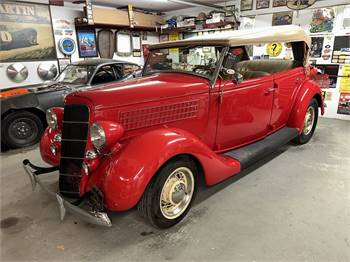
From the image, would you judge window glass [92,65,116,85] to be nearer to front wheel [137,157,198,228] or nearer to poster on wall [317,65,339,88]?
front wheel [137,157,198,228]

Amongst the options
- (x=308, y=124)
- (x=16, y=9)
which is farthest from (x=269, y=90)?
(x=16, y=9)

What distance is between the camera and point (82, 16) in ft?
20.5

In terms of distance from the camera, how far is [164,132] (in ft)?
6.61

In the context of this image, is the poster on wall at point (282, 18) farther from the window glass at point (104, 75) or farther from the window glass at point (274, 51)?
the window glass at point (104, 75)

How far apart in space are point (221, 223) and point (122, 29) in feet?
21.1

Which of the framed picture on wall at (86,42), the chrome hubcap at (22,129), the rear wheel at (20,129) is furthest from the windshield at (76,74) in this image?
the framed picture on wall at (86,42)

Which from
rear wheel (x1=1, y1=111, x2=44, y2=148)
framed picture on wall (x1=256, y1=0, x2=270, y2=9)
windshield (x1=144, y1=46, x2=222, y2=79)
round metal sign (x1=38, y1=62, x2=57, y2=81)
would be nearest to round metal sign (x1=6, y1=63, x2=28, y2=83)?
→ round metal sign (x1=38, y1=62, x2=57, y2=81)

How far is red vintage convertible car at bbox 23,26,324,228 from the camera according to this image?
6.06ft

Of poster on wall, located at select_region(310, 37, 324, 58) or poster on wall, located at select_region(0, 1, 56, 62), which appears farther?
poster on wall, located at select_region(310, 37, 324, 58)

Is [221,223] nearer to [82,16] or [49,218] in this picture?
[49,218]

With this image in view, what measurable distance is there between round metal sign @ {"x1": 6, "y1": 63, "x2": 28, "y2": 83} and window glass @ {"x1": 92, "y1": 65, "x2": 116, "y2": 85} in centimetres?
195

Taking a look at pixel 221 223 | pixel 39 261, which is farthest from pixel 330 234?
pixel 39 261

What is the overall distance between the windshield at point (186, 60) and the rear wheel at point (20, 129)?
238 cm

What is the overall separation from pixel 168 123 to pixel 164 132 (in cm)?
33
